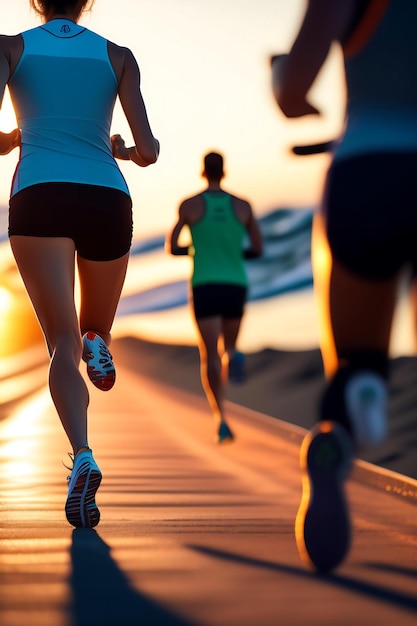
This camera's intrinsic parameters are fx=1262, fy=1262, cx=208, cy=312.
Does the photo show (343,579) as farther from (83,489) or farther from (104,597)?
(83,489)

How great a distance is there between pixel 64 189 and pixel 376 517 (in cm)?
190

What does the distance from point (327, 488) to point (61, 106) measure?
6.56 ft

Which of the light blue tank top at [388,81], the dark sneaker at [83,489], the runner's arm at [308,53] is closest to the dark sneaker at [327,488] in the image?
the light blue tank top at [388,81]

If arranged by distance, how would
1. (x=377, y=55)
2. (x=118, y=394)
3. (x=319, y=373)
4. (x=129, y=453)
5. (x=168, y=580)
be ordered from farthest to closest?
(x=319, y=373) < (x=118, y=394) < (x=129, y=453) < (x=168, y=580) < (x=377, y=55)

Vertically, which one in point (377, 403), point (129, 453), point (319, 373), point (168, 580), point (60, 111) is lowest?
point (319, 373)

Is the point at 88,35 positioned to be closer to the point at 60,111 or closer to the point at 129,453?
the point at 60,111

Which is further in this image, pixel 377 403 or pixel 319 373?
pixel 319 373

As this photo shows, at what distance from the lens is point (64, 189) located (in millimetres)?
4477

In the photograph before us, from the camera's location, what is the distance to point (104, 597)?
10.6ft

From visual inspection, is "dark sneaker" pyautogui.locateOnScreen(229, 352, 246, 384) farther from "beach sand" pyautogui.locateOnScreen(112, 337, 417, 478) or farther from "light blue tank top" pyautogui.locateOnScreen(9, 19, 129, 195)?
"light blue tank top" pyautogui.locateOnScreen(9, 19, 129, 195)

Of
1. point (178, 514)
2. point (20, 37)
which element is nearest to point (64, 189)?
point (20, 37)

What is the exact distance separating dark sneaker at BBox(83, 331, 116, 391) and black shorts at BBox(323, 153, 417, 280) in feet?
6.13

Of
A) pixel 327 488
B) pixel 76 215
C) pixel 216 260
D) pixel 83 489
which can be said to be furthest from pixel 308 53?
pixel 216 260

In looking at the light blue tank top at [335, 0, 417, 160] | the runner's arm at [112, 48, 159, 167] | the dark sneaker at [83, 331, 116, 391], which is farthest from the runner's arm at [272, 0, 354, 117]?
the dark sneaker at [83, 331, 116, 391]
